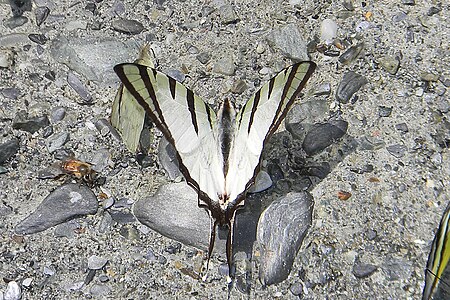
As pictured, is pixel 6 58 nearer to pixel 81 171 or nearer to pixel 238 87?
pixel 81 171

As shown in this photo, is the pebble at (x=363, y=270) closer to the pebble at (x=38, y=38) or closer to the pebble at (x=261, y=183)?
the pebble at (x=261, y=183)

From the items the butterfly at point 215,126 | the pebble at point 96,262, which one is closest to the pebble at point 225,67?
the butterfly at point 215,126

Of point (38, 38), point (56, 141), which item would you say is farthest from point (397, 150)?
point (38, 38)

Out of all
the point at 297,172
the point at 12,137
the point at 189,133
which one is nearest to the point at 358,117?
the point at 297,172

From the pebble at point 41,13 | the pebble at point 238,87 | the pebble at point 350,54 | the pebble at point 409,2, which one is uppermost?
the pebble at point 41,13

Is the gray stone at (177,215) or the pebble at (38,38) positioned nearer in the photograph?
the gray stone at (177,215)

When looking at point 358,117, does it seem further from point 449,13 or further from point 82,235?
point 82,235
